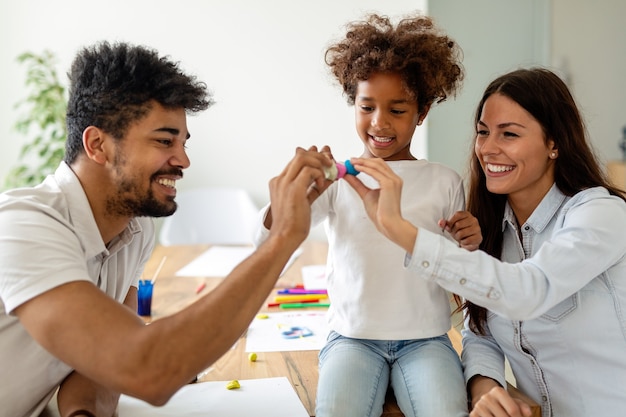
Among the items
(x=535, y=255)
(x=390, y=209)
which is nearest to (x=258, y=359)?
(x=390, y=209)

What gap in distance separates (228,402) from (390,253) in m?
0.53

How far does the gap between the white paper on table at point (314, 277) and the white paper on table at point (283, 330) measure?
0.80ft

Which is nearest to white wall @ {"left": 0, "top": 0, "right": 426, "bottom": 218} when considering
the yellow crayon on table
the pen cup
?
the yellow crayon on table

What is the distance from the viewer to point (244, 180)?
4605 mm

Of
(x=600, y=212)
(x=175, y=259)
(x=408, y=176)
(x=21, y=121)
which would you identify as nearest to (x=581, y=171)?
(x=600, y=212)

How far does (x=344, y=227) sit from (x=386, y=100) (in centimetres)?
36

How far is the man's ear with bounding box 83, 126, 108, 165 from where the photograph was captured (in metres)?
1.46

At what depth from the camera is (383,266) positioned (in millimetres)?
1677

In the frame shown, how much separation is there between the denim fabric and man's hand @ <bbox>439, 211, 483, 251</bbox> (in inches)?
9.9

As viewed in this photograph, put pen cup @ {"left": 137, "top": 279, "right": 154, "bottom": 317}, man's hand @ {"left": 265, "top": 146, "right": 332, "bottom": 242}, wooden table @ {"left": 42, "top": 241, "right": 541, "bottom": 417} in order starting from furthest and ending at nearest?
pen cup @ {"left": 137, "top": 279, "right": 154, "bottom": 317}, wooden table @ {"left": 42, "top": 241, "right": 541, "bottom": 417}, man's hand @ {"left": 265, "top": 146, "right": 332, "bottom": 242}

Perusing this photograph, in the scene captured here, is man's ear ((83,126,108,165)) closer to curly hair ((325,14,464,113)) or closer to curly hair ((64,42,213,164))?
curly hair ((64,42,213,164))

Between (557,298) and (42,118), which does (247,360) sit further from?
(42,118)

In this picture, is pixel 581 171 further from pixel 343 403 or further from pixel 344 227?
pixel 343 403

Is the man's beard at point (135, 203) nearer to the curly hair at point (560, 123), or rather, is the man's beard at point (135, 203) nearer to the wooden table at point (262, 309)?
the wooden table at point (262, 309)
